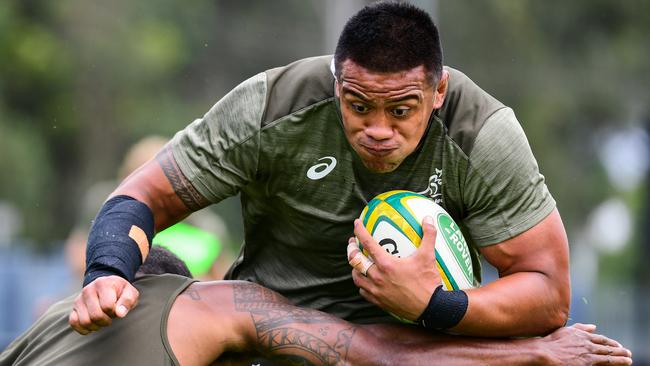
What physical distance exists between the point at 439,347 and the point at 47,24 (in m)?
30.3

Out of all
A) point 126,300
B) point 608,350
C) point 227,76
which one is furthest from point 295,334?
point 227,76

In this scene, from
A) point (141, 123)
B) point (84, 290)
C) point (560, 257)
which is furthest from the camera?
point (141, 123)

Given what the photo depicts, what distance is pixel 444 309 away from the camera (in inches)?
221

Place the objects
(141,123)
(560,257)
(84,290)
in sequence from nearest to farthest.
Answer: (84,290) → (560,257) → (141,123)

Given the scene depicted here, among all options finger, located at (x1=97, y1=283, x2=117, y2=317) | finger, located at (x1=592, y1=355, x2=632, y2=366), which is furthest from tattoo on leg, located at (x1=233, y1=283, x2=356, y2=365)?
finger, located at (x1=592, y1=355, x2=632, y2=366)

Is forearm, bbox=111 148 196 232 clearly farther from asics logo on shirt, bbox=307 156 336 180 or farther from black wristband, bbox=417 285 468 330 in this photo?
black wristband, bbox=417 285 468 330

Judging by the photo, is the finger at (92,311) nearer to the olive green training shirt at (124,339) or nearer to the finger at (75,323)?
the finger at (75,323)

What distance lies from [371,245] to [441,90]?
0.82m

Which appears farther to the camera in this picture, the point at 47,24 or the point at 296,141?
the point at 47,24

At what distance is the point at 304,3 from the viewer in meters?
34.6

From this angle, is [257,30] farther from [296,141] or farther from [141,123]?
[296,141]

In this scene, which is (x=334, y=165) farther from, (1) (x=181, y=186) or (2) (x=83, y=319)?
(2) (x=83, y=319)

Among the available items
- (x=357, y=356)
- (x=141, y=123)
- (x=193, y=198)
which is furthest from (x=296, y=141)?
(x=141, y=123)

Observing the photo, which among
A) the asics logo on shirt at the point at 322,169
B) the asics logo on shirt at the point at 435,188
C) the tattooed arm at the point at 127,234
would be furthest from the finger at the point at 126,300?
the asics logo on shirt at the point at 435,188
